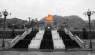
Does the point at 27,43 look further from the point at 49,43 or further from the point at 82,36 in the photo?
the point at 82,36

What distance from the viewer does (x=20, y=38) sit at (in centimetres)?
5209

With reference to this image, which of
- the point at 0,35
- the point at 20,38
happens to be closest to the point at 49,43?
the point at 20,38

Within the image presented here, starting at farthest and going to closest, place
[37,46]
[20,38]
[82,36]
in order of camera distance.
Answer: [82,36] < [20,38] < [37,46]

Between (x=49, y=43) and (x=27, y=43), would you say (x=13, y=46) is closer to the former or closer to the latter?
(x=27, y=43)

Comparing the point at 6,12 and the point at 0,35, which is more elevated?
the point at 6,12

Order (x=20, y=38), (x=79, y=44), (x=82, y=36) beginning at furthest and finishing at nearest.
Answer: (x=82, y=36) < (x=20, y=38) < (x=79, y=44)

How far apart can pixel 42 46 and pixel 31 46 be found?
6.78 feet

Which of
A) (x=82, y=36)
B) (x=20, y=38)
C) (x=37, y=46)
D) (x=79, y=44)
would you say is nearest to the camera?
(x=37, y=46)

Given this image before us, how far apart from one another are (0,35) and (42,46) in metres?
27.0

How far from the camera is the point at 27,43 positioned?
4562 centimetres

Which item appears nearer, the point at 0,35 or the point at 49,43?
the point at 49,43

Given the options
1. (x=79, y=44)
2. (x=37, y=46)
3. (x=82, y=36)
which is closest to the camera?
(x=37, y=46)

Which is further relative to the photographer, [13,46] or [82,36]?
[82,36]

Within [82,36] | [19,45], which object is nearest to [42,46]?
[19,45]
